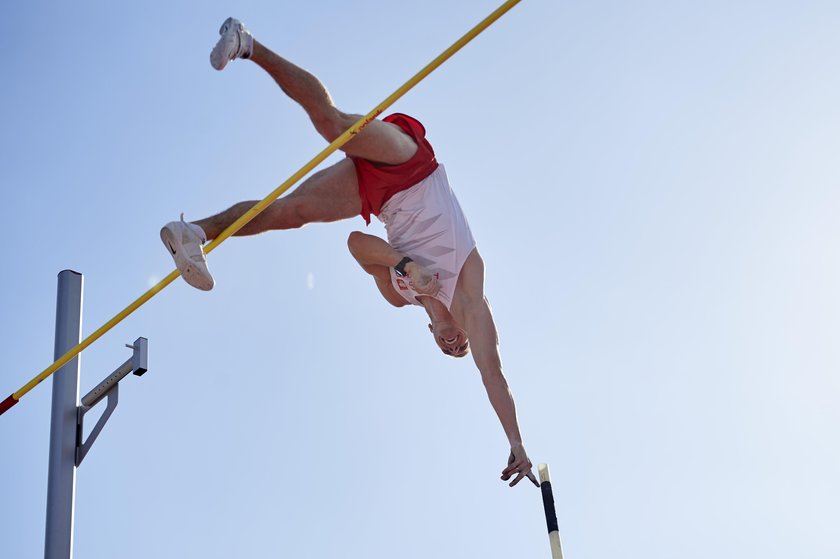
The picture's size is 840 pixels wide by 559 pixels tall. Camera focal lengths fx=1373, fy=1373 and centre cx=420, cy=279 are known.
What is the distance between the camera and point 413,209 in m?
7.65

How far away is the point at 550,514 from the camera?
6418 mm

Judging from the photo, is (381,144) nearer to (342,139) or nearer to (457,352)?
(342,139)

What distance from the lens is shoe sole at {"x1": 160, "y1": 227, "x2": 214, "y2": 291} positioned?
684cm

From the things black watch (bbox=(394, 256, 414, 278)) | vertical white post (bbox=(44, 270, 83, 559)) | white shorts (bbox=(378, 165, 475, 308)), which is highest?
white shorts (bbox=(378, 165, 475, 308))

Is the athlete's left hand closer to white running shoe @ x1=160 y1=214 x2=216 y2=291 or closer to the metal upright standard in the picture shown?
white running shoe @ x1=160 y1=214 x2=216 y2=291

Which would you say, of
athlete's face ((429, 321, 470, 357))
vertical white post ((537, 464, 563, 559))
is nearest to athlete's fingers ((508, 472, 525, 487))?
vertical white post ((537, 464, 563, 559))

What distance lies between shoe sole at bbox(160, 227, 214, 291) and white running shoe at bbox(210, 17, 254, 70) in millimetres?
884

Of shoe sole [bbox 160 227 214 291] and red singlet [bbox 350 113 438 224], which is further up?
red singlet [bbox 350 113 438 224]

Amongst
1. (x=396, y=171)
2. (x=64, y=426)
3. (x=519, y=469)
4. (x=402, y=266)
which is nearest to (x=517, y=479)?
(x=519, y=469)

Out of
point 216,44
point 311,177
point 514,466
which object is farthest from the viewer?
point 311,177

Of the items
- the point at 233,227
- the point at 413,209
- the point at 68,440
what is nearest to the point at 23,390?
the point at 68,440

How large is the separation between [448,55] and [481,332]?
5.18 feet

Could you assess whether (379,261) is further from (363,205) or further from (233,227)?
(233,227)

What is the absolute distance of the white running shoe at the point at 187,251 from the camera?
6.83m
